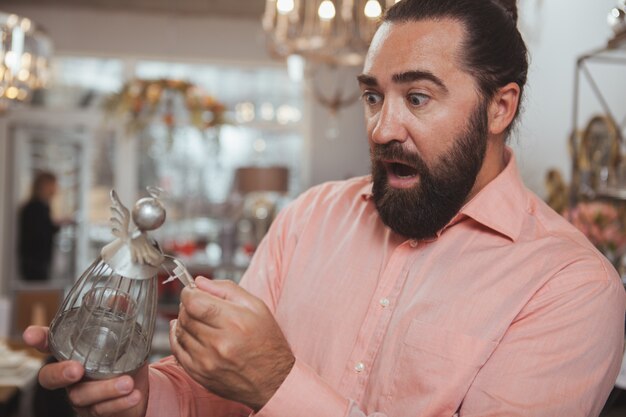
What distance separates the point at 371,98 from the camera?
4.20 feet

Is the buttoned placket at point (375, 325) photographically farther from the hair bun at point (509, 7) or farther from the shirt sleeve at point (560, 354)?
the hair bun at point (509, 7)

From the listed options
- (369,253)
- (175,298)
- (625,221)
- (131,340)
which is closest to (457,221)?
(369,253)

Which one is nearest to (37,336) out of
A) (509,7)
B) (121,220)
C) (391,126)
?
(121,220)

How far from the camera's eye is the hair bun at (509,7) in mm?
1327

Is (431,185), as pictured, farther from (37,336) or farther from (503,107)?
(37,336)

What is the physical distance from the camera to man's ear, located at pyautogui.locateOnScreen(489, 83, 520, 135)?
4.32 ft

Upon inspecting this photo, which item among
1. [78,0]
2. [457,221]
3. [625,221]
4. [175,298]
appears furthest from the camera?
[78,0]

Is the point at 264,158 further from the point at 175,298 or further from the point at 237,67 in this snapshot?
the point at 175,298

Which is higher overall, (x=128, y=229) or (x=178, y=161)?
(x=128, y=229)

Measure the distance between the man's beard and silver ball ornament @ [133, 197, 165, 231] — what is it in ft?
1.56

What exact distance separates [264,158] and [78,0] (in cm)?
269

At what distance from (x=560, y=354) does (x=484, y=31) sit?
598 mm

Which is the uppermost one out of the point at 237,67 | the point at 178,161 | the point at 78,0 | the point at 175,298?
the point at 78,0

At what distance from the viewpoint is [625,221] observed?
2348 millimetres
